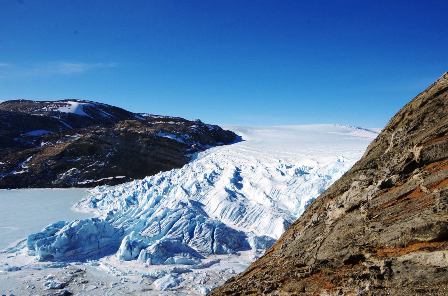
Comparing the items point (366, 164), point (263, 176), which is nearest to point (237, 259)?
point (263, 176)

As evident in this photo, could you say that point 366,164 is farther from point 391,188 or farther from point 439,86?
point 439,86

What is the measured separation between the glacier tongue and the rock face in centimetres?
805

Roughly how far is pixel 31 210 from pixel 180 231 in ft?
40.4

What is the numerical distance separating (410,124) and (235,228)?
13319mm

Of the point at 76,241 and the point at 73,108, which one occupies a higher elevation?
the point at 73,108

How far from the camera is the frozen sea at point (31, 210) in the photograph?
20.1 metres

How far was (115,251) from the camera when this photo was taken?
1673 centimetres

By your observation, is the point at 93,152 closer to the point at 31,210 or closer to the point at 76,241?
the point at 31,210

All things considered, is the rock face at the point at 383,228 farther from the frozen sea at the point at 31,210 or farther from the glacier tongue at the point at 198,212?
the frozen sea at the point at 31,210

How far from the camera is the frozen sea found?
2012 centimetres

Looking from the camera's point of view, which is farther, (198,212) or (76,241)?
(198,212)

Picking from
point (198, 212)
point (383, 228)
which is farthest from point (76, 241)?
point (383, 228)

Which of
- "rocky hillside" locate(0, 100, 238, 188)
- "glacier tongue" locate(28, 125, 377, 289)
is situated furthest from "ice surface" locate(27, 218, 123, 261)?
"rocky hillside" locate(0, 100, 238, 188)

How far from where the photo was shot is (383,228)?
202 inches
